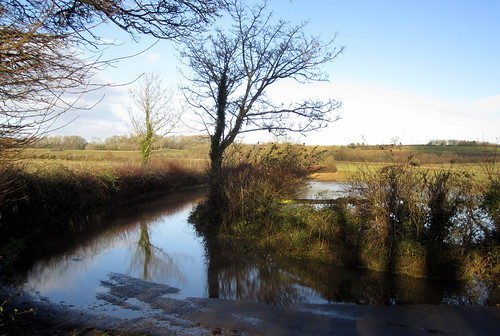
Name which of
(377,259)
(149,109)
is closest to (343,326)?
(377,259)

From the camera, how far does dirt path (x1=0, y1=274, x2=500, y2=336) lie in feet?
24.8

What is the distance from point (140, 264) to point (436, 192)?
8.83 meters

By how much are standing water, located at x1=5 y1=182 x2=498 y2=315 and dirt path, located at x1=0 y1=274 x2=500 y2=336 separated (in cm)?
57

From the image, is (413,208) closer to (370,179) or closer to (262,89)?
(370,179)

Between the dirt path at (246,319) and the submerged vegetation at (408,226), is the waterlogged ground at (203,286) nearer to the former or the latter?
the dirt path at (246,319)

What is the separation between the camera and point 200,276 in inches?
465

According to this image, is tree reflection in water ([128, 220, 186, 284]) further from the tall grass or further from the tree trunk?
the tall grass

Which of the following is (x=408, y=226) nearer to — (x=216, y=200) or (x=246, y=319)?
(x=246, y=319)

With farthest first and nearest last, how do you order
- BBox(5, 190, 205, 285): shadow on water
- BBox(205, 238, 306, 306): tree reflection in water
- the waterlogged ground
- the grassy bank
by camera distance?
the grassy bank → BBox(5, 190, 205, 285): shadow on water → BBox(205, 238, 306, 306): tree reflection in water → the waterlogged ground

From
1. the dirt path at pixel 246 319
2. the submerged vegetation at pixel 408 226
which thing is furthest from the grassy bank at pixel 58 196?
the submerged vegetation at pixel 408 226

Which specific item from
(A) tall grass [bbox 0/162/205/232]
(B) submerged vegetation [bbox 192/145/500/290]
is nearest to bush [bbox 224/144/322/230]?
(B) submerged vegetation [bbox 192/145/500/290]

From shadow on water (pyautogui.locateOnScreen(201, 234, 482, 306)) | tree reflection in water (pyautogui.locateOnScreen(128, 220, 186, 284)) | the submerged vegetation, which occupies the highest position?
the submerged vegetation

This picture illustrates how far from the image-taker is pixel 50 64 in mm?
4117

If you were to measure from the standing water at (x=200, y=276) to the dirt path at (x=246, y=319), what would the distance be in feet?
1.86
